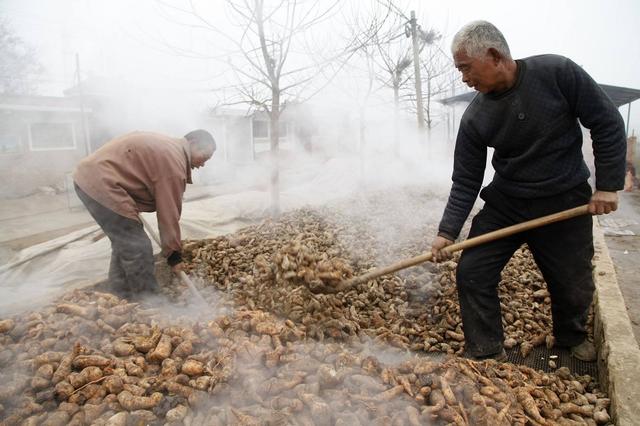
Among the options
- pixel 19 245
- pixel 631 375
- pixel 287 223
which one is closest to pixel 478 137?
pixel 631 375

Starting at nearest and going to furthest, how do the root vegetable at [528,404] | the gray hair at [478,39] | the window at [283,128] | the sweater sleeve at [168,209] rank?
the root vegetable at [528,404] → the gray hair at [478,39] → the sweater sleeve at [168,209] → the window at [283,128]

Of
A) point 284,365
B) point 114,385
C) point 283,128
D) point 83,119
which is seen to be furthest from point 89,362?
point 283,128

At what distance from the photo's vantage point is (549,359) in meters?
2.55

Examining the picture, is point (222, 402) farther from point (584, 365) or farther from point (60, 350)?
point (584, 365)

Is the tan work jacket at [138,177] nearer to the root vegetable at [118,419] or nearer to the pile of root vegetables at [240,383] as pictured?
the pile of root vegetables at [240,383]

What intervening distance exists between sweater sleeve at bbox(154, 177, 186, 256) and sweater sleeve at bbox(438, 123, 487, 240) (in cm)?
194

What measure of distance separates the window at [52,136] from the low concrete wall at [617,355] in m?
14.4

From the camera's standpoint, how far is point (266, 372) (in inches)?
71.7

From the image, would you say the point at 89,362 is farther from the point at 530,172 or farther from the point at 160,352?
the point at 530,172

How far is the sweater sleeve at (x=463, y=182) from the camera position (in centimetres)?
249

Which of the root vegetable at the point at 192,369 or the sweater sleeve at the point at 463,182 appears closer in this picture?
the root vegetable at the point at 192,369

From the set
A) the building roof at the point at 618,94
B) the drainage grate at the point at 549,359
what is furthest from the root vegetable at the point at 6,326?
the building roof at the point at 618,94

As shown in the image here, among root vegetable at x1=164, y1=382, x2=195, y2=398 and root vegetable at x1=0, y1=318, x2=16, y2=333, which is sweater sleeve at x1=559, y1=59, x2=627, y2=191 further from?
root vegetable at x1=0, y1=318, x2=16, y2=333

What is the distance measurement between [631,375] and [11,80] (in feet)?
33.1
